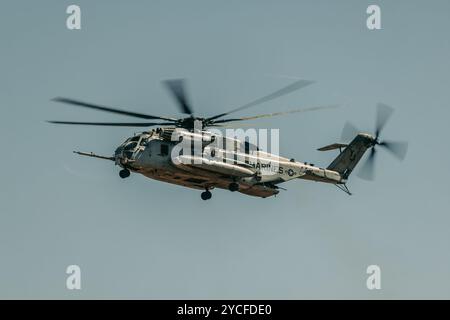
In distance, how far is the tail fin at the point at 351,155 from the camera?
67863 mm

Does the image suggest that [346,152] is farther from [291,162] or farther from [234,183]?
[234,183]

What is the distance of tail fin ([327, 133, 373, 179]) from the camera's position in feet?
223

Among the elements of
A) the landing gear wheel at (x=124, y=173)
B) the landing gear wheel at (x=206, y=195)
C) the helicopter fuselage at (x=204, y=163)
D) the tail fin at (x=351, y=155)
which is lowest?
the landing gear wheel at (x=206, y=195)

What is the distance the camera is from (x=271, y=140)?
64.1m

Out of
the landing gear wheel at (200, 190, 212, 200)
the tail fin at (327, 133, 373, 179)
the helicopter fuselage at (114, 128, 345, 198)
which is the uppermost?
the tail fin at (327, 133, 373, 179)

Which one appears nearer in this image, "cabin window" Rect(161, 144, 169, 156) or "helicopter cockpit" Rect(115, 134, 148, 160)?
"helicopter cockpit" Rect(115, 134, 148, 160)

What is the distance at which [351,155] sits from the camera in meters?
68.1

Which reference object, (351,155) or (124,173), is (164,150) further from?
(351,155)

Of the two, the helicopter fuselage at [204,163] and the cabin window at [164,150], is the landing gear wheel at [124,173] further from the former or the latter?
the cabin window at [164,150]

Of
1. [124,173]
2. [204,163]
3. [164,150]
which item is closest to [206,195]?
[204,163]

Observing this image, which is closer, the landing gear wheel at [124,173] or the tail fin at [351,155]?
the landing gear wheel at [124,173]

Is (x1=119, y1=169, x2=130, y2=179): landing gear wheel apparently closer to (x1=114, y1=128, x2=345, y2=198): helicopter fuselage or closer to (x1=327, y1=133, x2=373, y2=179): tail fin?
(x1=114, y1=128, x2=345, y2=198): helicopter fuselage
